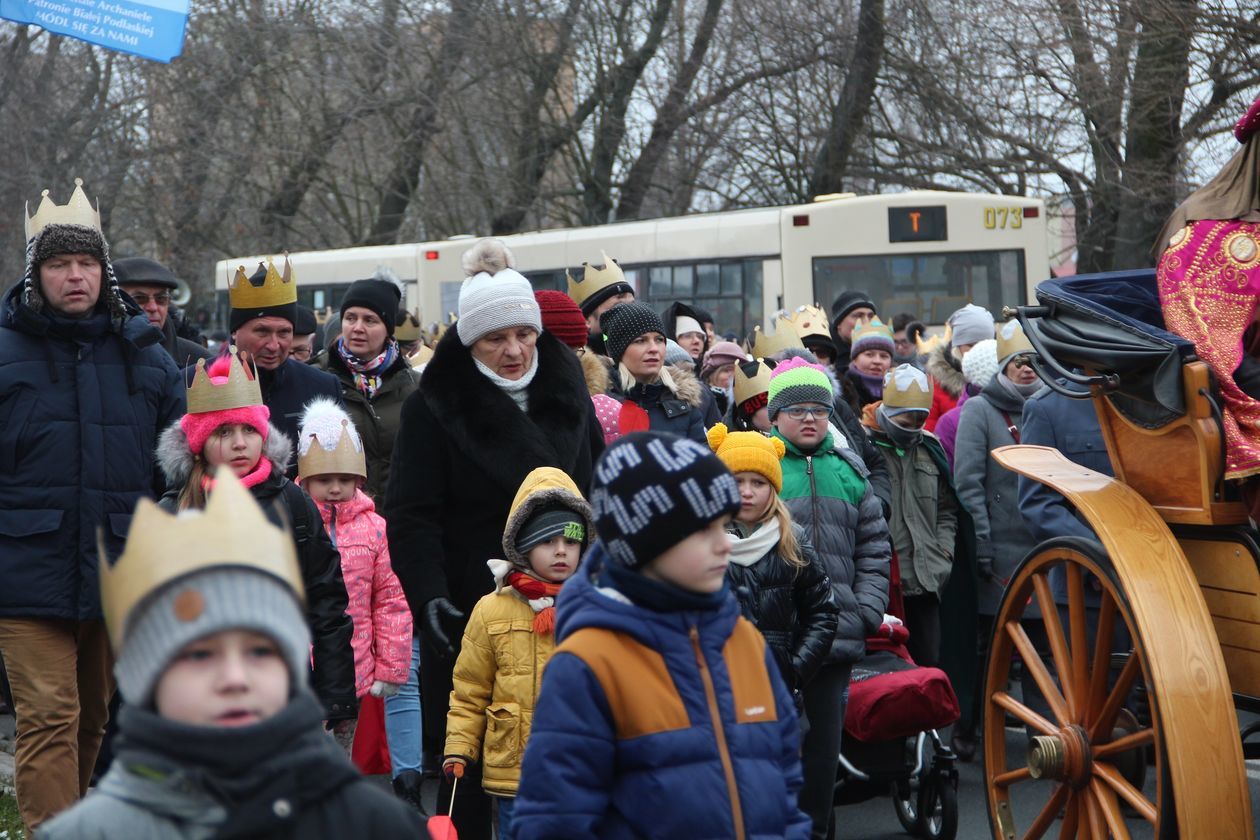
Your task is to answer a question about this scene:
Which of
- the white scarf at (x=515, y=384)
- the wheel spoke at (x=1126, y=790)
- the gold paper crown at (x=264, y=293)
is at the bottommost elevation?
the wheel spoke at (x=1126, y=790)

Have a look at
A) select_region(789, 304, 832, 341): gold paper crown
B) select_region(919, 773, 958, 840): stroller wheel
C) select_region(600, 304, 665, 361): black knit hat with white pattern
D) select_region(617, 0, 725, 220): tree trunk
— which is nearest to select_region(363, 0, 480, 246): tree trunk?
select_region(617, 0, 725, 220): tree trunk

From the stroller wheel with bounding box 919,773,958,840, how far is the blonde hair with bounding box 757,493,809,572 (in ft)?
5.02

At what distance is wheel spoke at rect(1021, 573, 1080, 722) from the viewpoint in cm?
511

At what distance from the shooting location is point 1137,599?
14.7 feet

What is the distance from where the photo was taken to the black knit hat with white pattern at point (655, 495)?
3.26 metres

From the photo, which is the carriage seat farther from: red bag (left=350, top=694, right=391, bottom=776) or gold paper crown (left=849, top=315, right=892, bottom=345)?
gold paper crown (left=849, top=315, right=892, bottom=345)

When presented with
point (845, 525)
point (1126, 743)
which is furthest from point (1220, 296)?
point (845, 525)

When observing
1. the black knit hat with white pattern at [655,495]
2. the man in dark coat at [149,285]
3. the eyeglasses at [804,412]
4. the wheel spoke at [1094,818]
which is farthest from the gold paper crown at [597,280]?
the black knit hat with white pattern at [655,495]

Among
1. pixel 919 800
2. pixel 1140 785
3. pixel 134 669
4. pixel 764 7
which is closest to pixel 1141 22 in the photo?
pixel 764 7

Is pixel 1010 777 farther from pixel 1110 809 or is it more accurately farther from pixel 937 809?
pixel 937 809

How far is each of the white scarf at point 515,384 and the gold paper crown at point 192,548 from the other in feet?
9.42

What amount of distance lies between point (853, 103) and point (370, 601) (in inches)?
687

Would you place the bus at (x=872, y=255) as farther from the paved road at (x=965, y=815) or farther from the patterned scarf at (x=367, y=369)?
the paved road at (x=965, y=815)

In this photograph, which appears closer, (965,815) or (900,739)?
(900,739)
